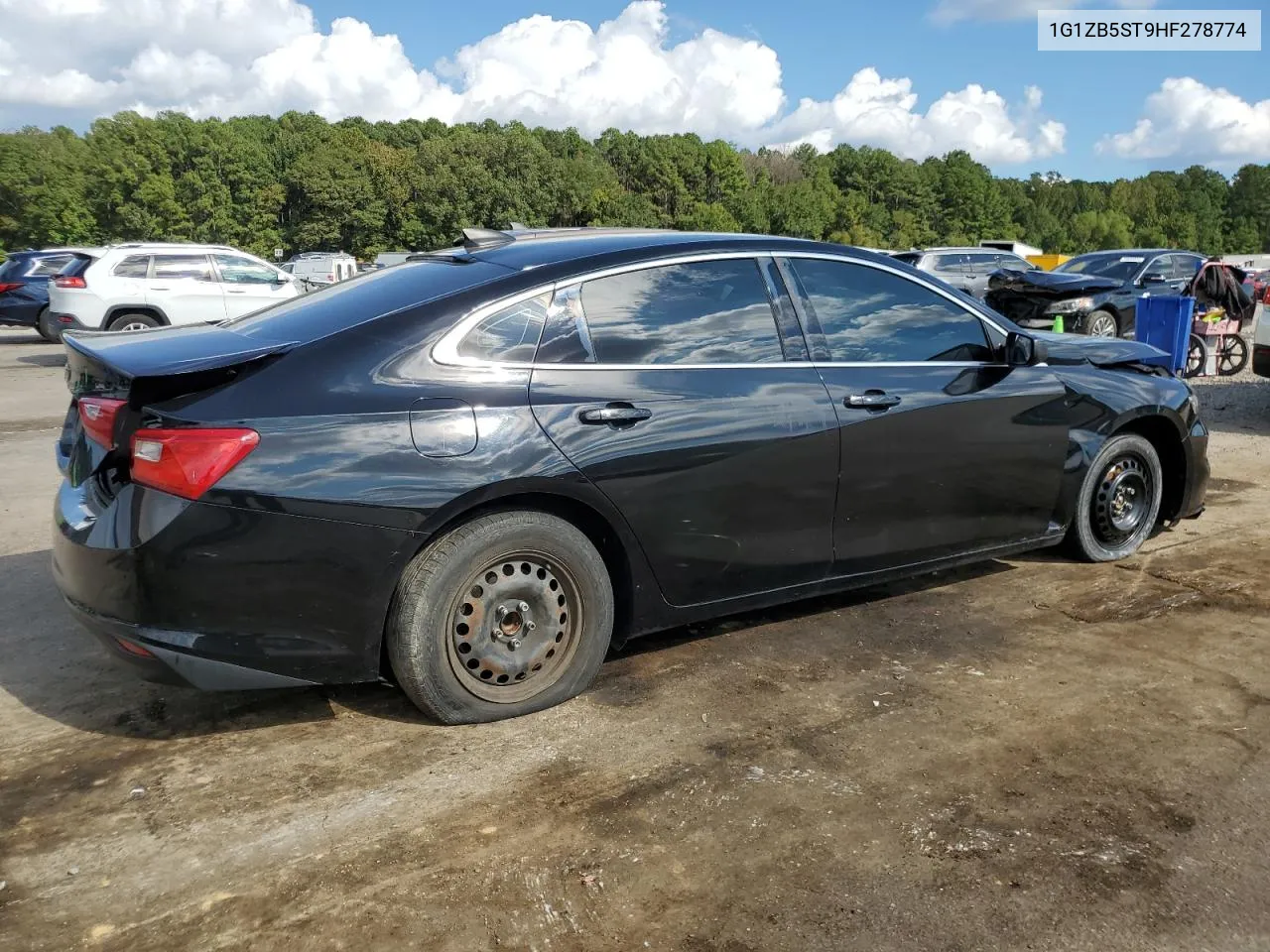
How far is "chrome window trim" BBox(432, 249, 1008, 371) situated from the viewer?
3400 millimetres

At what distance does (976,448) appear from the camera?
14.7ft

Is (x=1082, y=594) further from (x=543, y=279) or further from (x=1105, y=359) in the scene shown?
(x=543, y=279)

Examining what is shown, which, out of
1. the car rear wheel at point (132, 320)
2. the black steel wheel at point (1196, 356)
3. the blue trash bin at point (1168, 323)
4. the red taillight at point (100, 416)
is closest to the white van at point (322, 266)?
the car rear wheel at point (132, 320)

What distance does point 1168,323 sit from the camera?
41.1 feet

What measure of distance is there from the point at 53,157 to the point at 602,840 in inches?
4504

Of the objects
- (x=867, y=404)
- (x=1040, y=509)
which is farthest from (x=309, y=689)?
(x=1040, y=509)

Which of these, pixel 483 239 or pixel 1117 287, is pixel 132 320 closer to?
pixel 483 239

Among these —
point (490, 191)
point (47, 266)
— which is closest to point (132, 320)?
point (47, 266)

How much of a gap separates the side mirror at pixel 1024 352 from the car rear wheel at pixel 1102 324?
434 inches

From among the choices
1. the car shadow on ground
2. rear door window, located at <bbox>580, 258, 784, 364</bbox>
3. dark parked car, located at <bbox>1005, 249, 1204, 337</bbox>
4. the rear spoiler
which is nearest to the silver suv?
dark parked car, located at <bbox>1005, 249, 1204, 337</bbox>

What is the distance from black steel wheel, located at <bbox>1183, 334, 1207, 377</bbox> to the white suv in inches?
497

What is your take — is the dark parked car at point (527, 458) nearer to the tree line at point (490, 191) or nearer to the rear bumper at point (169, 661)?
the rear bumper at point (169, 661)

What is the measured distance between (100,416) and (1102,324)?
572 inches

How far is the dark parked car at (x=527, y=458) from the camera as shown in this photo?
306 cm
